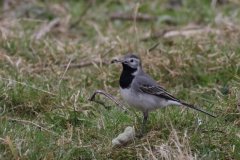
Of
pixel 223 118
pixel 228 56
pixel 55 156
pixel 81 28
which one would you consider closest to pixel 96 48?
pixel 81 28

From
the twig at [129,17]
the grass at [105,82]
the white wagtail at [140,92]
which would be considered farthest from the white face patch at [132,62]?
the twig at [129,17]

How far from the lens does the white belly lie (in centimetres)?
484

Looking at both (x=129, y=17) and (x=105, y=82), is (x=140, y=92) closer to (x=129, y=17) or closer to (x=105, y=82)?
(x=105, y=82)

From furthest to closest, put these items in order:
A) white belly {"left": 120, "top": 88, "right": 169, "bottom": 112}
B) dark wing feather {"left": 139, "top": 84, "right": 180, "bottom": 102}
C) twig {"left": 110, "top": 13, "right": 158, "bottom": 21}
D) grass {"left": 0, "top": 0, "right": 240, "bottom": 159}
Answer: twig {"left": 110, "top": 13, "right": 158, "bottom": 21} → dark wing feather {"left": 139, "top": 84, "right": 180, "bottom": 102} → white belly {"left": 120, "top": 88, "right": 169, "bottom": 112} → grass {"left": 0, "top": 0, "right": 240, "bottom": 159}

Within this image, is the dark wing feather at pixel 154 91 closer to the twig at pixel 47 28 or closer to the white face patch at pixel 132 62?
the white face patch at pixel 132 62

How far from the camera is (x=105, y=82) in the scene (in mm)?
6656

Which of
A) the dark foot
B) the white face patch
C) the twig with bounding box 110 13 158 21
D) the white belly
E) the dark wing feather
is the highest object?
the twig with bounding box 110 13 158 21

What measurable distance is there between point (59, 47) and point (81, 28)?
2.41 meters

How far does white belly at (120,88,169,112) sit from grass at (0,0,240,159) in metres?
0.14

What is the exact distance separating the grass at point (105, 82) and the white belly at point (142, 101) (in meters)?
→ 0.14

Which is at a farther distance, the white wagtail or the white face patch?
the white face patch

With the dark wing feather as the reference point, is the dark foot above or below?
below

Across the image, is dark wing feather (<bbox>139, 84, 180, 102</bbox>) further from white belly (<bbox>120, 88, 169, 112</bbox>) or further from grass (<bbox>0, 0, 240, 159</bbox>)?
grass (<bbox>0, 0, 240, 159</bbox>)

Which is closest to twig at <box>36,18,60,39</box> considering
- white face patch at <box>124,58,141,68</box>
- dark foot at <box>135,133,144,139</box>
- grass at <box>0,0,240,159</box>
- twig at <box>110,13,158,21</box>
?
grass at <box>0,0,240,159</box>
